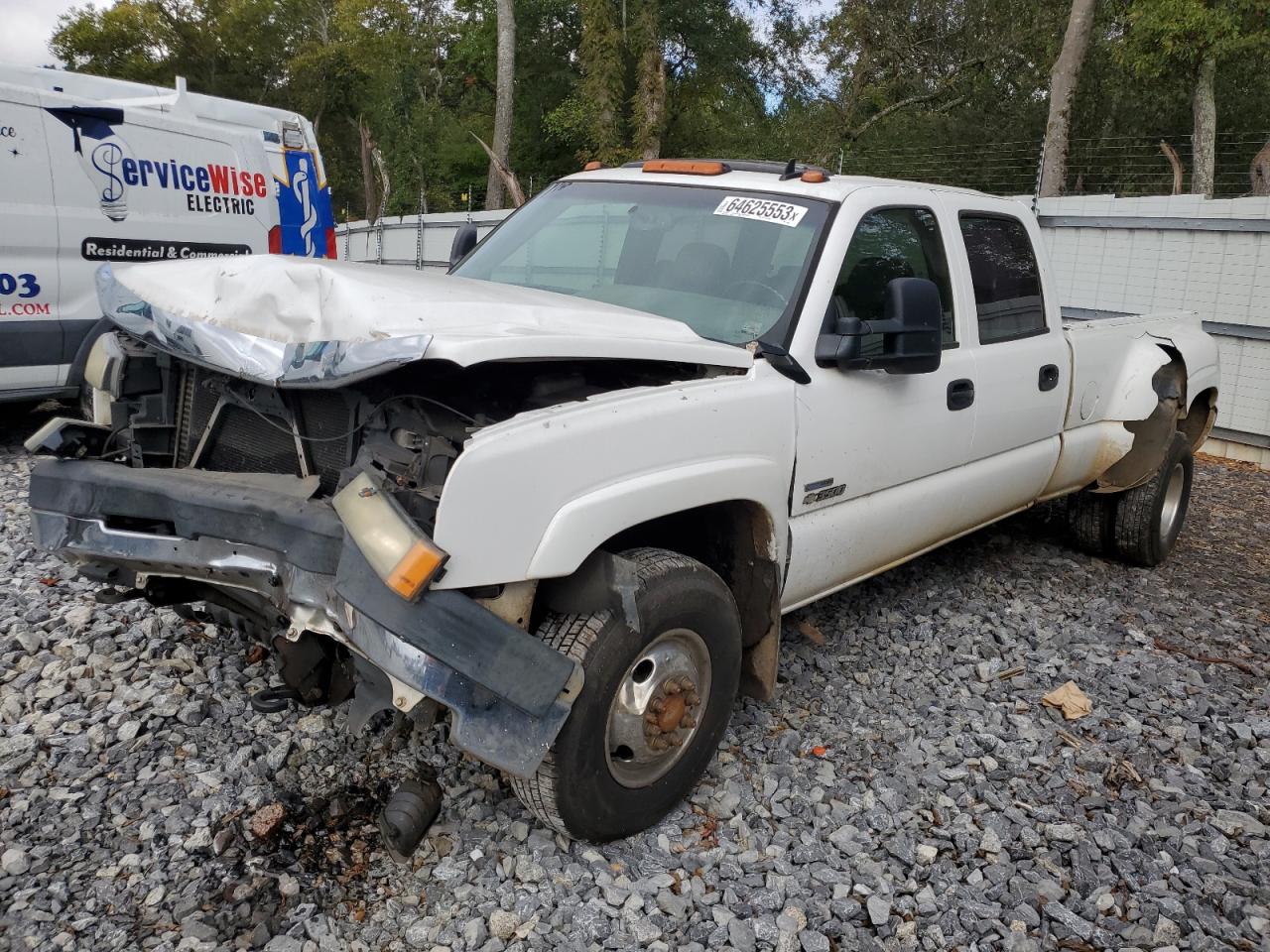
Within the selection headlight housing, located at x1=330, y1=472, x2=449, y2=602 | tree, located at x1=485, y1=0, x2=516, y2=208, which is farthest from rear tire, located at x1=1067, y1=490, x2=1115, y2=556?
tree, located at x1=485, y1=0, x2=516, y2=208

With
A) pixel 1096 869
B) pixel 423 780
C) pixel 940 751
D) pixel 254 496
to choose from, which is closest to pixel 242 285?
pixel 254 496

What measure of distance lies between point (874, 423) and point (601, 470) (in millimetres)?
1404

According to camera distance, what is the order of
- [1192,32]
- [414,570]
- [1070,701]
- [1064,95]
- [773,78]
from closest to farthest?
A: [414,570] < [1070,701] < [1064,95] < [1192,32] < [773,78]

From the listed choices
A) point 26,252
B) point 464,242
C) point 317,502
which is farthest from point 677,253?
point 26,252

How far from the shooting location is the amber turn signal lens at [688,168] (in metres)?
4.11

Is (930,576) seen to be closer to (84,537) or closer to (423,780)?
(423,780)

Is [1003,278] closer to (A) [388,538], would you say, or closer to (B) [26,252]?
(A) [388,538]

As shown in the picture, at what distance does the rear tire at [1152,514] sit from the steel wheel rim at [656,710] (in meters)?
3.59

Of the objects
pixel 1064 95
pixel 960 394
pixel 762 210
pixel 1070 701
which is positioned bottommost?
pixel 1070 701

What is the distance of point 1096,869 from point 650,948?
4.70 ft

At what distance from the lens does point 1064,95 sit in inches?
668

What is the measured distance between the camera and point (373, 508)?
2438 millimetres

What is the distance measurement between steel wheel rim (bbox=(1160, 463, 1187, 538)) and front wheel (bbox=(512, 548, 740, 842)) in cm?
389

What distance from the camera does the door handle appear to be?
4086 millimetres
